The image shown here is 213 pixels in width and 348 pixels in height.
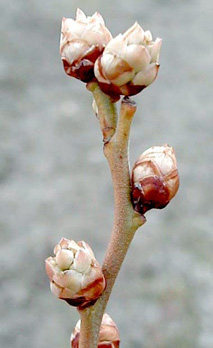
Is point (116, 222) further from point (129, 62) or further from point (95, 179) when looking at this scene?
point (95, 179)

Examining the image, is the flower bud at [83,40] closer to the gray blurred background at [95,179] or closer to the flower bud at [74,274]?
the flower bud at [74,274]

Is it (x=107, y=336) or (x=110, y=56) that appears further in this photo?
(x=107, y=336)

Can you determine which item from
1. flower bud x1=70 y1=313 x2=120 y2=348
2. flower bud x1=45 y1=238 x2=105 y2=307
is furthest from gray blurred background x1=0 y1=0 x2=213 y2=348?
flower bud x1=45 y1=238 x2=105 y2=307

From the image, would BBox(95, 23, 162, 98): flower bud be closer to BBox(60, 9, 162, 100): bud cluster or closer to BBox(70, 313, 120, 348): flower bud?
BBox(60, 9, 162, 100): bud cluster

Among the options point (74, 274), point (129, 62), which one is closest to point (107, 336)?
point (74, 274)

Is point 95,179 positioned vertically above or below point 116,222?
above

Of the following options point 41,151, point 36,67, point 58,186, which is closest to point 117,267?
point 58,186
